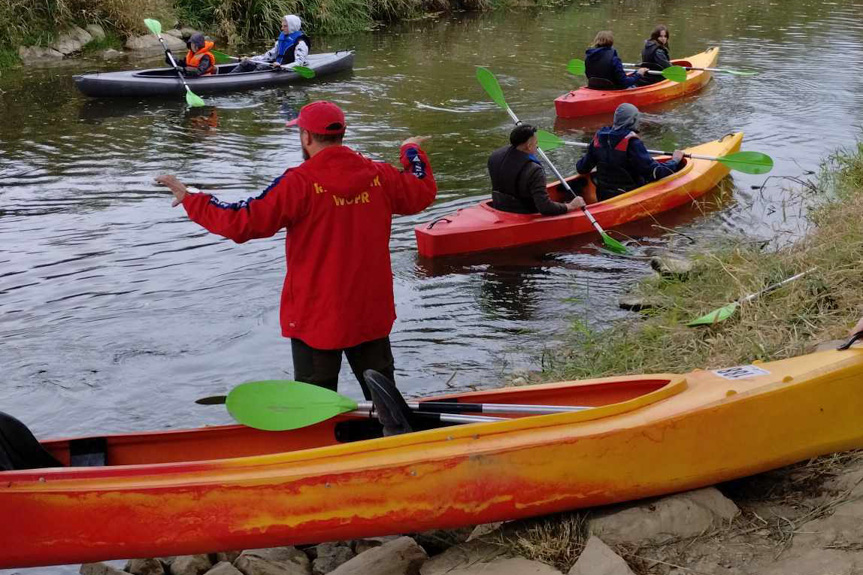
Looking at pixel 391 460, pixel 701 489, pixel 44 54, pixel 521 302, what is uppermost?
pixel 44 54

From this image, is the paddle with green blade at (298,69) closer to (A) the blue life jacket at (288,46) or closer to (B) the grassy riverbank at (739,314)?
(A) the blue life jacket at (288,46)

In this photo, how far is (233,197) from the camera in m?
8.80

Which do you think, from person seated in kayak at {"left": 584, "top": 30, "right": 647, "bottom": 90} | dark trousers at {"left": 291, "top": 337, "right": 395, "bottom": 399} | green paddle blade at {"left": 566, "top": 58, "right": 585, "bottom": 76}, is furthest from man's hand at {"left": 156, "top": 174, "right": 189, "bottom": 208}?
green paddle blade at {"left": 566, "top": 58, "right": 585, "bottom": 76}

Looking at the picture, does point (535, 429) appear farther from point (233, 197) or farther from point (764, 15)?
point (764, 15)

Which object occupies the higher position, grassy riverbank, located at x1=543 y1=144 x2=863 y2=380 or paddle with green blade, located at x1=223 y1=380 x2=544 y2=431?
paddle with green blade, located at x1=223 y1=380 x2=544 y2=431

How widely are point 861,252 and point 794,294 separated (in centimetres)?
61

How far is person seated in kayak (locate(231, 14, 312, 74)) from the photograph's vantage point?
45.1 ft

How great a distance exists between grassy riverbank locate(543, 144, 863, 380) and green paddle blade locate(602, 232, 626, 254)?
1068mm

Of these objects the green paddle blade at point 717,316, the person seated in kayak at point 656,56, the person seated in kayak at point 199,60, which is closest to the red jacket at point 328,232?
the green paddle blade at point 717,316

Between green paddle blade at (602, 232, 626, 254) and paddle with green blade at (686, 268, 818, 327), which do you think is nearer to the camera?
paddle with green blade at (686, 268, 818, 327)

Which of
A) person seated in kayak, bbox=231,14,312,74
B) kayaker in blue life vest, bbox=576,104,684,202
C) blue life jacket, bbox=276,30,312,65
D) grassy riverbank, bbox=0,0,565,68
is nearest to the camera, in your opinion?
kayaker in blue life vest, bbox=576,104,684,202

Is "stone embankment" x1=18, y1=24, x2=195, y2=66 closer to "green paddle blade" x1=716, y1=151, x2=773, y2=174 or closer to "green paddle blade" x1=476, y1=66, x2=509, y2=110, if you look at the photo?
"green paddle blade" x1=476, y1=66, x2=509, y2=110

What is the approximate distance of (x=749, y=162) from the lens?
26.5 ft

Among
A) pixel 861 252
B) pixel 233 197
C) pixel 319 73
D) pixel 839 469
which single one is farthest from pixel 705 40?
pixel 839 469
